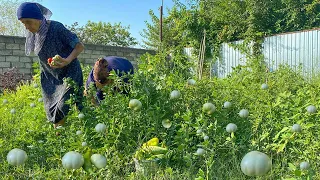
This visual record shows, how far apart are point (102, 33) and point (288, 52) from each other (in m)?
13.1

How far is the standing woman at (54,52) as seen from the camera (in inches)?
93.7

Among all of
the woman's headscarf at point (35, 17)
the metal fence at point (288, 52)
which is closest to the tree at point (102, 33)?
the metal fence at point (288, 52)

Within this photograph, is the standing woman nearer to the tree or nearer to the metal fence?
the metal fence

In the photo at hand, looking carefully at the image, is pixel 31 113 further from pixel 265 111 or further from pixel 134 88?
pixel 265 111

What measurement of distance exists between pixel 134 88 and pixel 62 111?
72 cm

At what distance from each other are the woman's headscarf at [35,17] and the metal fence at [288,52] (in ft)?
16.8

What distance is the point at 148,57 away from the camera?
2.71 meters

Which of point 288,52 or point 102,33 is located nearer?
point 288,52

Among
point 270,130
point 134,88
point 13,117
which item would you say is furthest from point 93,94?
point 270,130

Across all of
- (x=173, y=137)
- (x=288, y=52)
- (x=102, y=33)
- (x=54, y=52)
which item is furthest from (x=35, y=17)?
(x=102, y=33)

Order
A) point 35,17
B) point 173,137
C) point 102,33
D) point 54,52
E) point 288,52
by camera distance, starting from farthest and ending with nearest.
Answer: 1. point 102,33
2. point 288,52
3. point 54,52
4. point 35,17
5. point 173,137

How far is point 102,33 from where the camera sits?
19250mm

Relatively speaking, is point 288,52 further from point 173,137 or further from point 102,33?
point 102,33

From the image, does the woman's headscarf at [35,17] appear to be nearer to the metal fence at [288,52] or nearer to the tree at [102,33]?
the metal fence at [288,52]
